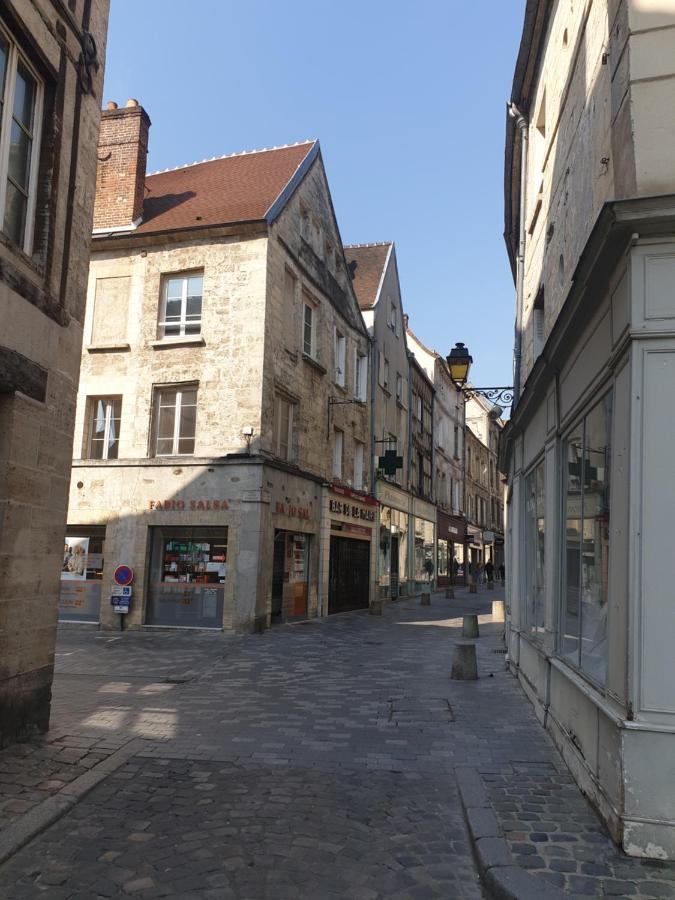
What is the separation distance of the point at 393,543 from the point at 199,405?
13.9 m

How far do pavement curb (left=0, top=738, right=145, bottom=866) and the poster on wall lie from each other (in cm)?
1159

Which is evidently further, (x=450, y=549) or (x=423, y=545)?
(x=450, y=549)

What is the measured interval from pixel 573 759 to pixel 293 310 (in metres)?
14.9

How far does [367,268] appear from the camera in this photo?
2889 cm

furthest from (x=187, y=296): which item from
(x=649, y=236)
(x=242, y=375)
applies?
(x=649, y=236)

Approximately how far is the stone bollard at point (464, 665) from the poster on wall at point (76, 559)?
10.3 meters

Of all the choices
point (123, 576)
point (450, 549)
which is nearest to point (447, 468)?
point (450, 549)

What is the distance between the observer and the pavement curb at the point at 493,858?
139 inches

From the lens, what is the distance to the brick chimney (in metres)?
18.2

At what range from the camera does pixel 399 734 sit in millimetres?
6922

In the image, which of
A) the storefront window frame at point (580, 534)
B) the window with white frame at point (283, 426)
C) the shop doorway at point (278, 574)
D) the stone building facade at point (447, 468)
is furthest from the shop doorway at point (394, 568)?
the storefront window frame at point (580, 534)

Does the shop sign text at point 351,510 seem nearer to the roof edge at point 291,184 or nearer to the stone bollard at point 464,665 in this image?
the roof edge at point 291,184

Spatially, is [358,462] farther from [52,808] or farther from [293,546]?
[52,808]

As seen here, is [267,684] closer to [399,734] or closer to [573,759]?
[399,734]
